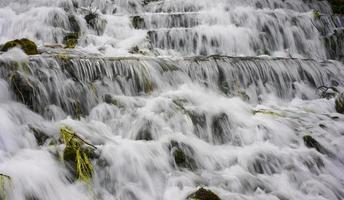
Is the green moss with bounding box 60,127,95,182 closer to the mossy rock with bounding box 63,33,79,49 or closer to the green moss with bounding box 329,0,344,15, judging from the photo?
the mossy rock with bounding box 63,33,79,49

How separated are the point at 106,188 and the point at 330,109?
15.6ft

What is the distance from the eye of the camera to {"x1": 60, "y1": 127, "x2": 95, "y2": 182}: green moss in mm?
4828

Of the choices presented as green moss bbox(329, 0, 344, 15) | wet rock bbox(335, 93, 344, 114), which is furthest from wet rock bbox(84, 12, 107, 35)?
green moss bbox(329, 0, 344, 15)

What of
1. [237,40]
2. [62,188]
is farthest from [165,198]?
[237,40]

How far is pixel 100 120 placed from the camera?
20.5 ft

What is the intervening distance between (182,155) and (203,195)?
925 millimetres

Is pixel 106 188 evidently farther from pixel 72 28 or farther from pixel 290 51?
pixel 290 51

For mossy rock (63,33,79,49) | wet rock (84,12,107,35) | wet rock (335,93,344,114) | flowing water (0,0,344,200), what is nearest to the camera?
flowing water (0,0,344,200)

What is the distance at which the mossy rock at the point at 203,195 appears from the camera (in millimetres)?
4629

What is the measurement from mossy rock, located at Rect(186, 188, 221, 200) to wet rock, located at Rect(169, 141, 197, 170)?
714mm

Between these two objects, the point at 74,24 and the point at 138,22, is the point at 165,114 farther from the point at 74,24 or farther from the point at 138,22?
the point at 138,22

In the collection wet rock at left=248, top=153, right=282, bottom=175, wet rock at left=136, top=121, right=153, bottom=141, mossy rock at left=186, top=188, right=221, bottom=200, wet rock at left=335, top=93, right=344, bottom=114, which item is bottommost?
wet rock at left=248, top=153, right=282, bottom=175

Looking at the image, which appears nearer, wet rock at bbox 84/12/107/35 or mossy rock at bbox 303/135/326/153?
mossy rock at bbox 303/135/326/153

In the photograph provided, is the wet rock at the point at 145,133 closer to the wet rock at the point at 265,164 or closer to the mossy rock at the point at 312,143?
the wet rock at the point at 265,164
